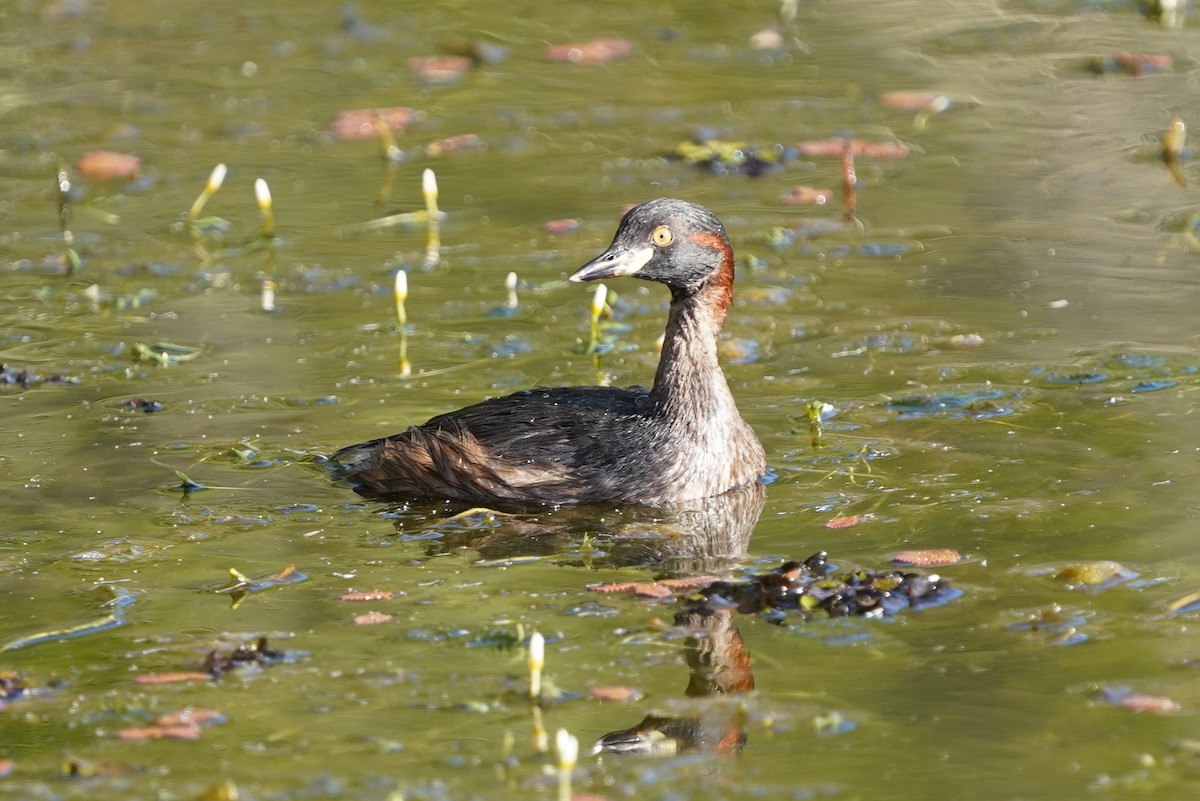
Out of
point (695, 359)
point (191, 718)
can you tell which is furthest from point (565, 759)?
point (695, 359)

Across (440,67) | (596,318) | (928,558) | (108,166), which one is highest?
(440,67)

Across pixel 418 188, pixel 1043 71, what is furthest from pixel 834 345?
pixel 1043 71

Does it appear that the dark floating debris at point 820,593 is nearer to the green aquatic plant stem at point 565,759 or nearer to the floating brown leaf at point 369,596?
the floating brown leaf at point 369,596

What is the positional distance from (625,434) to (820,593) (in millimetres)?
1719

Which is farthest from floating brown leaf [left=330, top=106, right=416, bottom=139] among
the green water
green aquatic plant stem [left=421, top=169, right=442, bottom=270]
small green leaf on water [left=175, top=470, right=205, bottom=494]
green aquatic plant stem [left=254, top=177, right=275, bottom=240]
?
small green leaf on water [left=175, top=470, right=205, bottom=494]

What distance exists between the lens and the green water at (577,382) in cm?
515

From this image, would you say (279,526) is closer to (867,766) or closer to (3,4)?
(867,766)

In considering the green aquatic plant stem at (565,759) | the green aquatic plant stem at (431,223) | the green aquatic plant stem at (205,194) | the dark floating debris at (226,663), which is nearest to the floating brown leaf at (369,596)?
the dark floating debris at (226,663)

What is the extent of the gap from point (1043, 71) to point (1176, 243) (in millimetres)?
3891

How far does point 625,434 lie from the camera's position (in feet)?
24.6

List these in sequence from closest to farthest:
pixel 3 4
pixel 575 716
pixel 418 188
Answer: pixel 575 716
pixel 418 188
pixel 3 4

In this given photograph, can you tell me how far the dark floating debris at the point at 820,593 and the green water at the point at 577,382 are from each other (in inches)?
4.5

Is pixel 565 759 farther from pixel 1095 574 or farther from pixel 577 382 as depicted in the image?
pixel 577 382

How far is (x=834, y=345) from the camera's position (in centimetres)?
901
